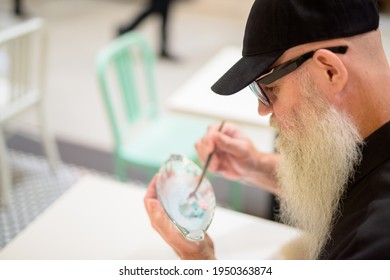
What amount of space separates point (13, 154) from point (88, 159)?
→ 438mm

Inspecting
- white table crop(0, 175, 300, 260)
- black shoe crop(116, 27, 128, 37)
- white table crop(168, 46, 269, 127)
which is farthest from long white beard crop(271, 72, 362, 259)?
black shoe crop(116, 27, 128, 37)

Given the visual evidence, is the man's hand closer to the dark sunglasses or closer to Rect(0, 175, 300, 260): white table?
Rect(0, 175, 300, 260): white table

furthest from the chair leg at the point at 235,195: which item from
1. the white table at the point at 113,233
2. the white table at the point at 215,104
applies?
the white table at the point at 113,233

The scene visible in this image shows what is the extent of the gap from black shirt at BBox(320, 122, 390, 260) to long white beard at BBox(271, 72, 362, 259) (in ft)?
0.09

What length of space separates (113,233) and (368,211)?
667 mm

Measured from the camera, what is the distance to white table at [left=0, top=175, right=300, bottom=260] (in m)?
1.18

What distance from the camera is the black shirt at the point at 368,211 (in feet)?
2.67

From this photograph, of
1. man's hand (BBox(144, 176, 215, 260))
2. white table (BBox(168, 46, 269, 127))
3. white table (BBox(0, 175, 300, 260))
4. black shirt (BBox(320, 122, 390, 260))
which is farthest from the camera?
white table (BBox(168, 46, 269, 127))

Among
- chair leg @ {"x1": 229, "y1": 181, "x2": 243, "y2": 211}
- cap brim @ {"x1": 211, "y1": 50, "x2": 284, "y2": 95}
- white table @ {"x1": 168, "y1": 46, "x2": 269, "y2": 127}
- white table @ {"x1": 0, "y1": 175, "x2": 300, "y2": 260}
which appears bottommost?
chair leg @ {"x1": 229, "y1": 181, "x2": 243, "y2": 211}

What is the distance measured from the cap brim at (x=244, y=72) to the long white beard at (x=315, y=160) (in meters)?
0.08

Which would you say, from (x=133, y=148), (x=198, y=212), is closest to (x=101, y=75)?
(x=133, y=148)

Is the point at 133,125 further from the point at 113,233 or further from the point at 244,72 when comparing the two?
the point at 244,72

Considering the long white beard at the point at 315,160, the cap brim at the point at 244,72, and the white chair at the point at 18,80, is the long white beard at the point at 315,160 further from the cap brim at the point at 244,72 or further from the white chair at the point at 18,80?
the white chair at the point at 18,80

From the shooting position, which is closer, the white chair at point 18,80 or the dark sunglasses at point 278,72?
the dark sunglasses at point 278,72
